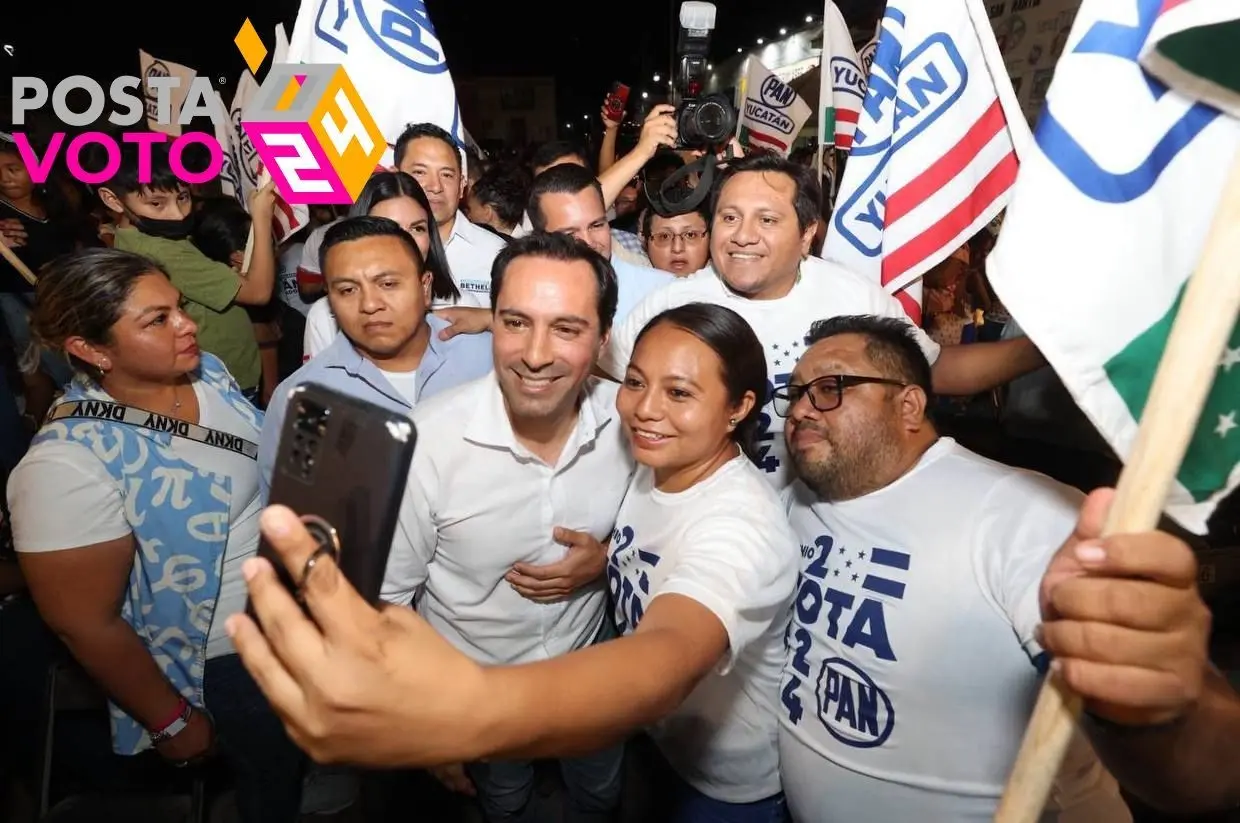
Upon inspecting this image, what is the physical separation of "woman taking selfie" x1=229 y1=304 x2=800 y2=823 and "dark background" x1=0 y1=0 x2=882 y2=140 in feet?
29.7

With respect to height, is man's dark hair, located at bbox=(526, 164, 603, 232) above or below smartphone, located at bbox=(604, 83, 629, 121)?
below

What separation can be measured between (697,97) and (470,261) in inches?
56.6

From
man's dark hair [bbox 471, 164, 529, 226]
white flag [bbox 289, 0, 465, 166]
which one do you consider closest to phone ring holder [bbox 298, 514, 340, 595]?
white flag [bbox 289, 0, 465, 166]

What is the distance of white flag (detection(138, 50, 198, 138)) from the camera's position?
224 inches

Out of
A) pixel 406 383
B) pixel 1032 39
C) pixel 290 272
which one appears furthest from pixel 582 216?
pixel 1032 39

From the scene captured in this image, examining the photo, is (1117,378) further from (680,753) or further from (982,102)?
(982,102)

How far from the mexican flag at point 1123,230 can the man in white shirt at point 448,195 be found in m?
2.66

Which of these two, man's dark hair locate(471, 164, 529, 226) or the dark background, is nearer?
man's dark hair locate(471, 164, 529, 226)

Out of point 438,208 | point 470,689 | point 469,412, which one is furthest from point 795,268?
point 470,689

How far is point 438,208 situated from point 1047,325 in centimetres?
300

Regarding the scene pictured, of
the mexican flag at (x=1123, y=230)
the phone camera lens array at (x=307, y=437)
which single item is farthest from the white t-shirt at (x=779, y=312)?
the phone camera lens array at (x=307, y=437)

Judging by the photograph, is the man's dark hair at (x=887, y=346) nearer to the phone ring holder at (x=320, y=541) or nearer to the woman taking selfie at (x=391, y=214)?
the phone ring holder at (x=320, y=541)

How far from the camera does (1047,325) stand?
1.19 metres

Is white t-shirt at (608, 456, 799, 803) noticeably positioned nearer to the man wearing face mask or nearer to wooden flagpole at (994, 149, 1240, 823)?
wooden flagpole at (994, 149, 1240, 823)
